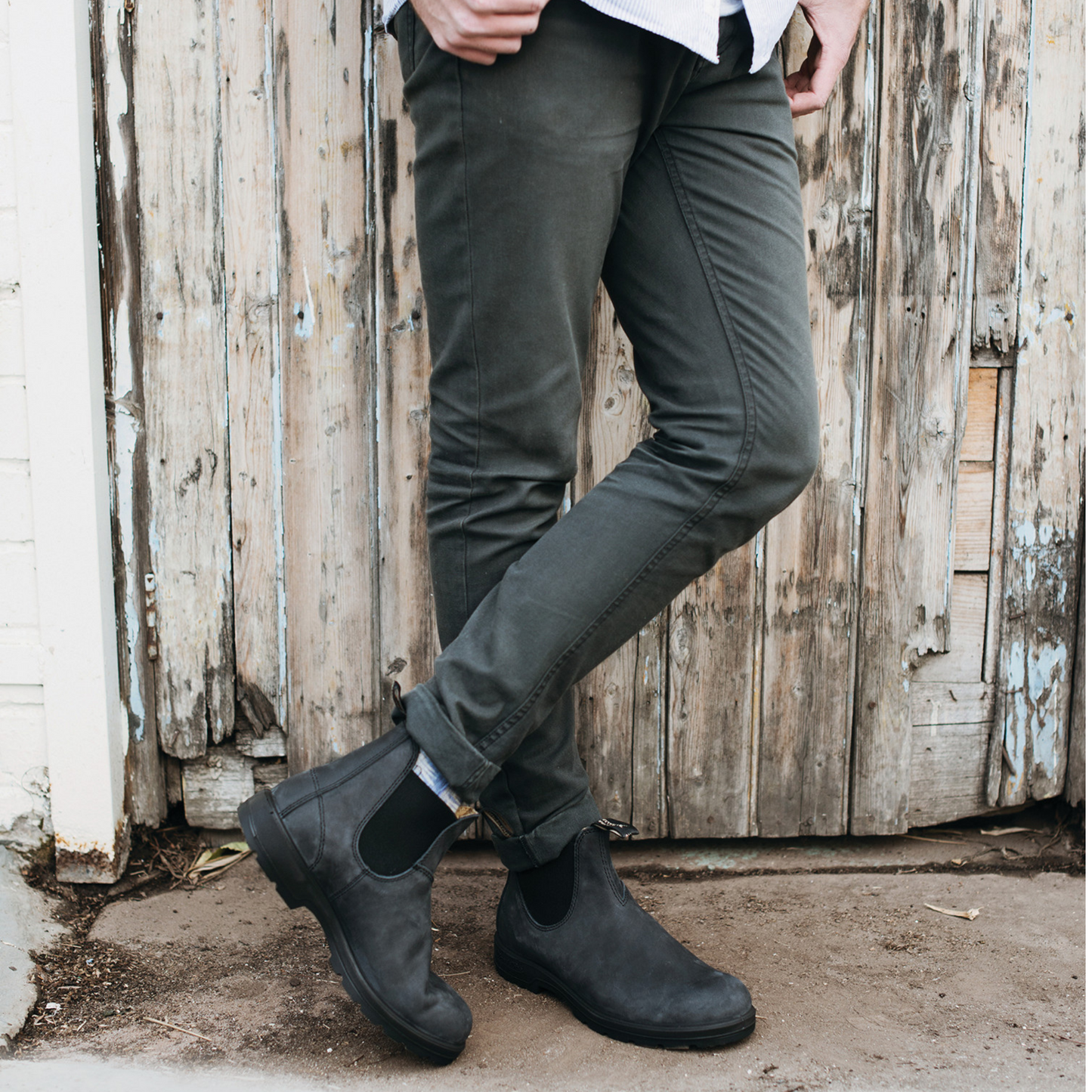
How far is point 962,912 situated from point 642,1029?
0.57m

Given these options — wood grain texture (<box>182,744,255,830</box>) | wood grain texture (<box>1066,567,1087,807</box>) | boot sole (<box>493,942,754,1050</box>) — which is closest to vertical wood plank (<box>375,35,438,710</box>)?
wood grain texture (<box>182,744,255,830</box>)

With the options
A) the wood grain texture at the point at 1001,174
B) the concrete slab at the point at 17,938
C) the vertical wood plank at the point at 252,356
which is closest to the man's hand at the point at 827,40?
the wood grain texture at the point at 1001,174

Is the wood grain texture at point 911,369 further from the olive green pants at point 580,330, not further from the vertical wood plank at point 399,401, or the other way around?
the vertical wood plank at point 399,401

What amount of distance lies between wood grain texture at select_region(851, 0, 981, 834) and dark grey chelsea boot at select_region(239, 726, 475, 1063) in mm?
814

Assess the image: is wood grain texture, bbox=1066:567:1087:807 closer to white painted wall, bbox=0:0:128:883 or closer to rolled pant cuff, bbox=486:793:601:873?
rolled pant cuff, bbox=486:793:601:873

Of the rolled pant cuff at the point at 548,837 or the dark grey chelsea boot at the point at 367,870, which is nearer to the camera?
the dark grey chelsea boot at the point at 367,870

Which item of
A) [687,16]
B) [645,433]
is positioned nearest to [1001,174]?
[645,433]

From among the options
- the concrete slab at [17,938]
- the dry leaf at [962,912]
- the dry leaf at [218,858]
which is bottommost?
the dry leaf at [962,912]

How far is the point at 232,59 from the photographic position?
135 centimetres

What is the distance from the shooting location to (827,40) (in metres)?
1.23

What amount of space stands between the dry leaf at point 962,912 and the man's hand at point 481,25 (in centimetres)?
125

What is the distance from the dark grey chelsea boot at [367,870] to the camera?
975 millimetres

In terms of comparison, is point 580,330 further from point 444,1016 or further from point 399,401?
point 444,1016

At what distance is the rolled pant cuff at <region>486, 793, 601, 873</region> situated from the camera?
1.14 meters
